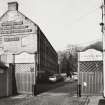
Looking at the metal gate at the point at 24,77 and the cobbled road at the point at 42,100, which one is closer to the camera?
the cobbled road at the point at 42,100

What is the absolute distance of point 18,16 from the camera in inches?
1195

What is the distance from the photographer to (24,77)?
19984mm

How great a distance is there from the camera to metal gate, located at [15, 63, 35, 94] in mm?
19766

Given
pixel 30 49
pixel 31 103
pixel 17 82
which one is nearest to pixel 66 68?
pixel 30 49

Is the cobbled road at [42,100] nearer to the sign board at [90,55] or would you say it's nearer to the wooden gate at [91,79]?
the wooden gate at [91,79]

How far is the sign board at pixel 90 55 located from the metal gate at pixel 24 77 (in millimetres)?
4724

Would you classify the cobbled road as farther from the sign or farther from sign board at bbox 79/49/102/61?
the sign

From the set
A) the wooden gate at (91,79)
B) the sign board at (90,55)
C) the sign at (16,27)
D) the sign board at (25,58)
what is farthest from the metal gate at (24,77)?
the sign at (16,27)

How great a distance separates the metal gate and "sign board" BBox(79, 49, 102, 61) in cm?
472

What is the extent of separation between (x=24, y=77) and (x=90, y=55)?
20.9 feet

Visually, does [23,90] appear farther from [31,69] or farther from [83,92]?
[83,92]

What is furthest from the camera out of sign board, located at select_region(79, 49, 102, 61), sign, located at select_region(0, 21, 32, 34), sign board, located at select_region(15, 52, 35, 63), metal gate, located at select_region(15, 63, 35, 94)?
sign, located at select_region(0, 21, 32, 34)

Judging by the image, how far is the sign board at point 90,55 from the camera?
1841cm

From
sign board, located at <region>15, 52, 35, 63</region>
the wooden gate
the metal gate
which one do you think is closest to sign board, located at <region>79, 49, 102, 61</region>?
the wooden gate
